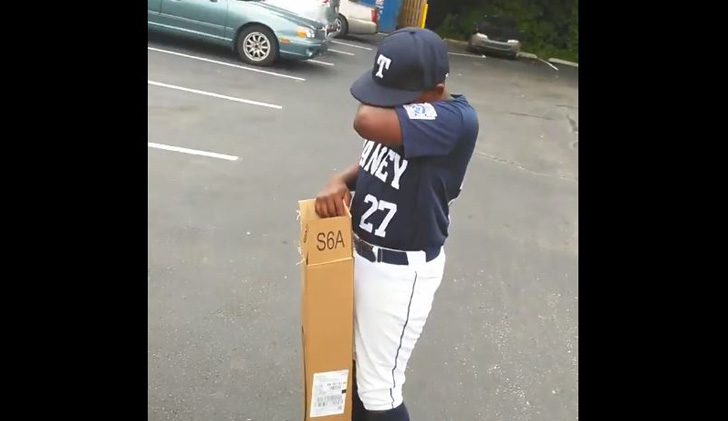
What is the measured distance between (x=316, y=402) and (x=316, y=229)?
0.69 meters

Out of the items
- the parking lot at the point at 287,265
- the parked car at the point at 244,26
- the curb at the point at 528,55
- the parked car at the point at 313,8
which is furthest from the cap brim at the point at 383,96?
the curb at the point at 528,55

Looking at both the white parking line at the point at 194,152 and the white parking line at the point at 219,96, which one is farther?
the white parking line at the point at 219,96

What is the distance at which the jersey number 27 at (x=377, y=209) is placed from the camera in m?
2.14

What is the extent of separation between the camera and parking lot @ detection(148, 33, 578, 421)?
3.17m

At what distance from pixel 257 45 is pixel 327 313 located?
353 inches

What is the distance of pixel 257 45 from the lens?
10.5 m

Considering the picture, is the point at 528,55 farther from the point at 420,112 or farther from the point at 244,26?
the point at 420,112

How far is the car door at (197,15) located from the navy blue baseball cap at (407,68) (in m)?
8.87

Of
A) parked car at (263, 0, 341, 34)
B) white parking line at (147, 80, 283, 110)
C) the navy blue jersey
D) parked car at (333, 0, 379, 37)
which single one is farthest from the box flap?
parked car at (333, 0, 379, 37)

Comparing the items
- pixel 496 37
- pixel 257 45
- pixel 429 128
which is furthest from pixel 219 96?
pixel 496 37

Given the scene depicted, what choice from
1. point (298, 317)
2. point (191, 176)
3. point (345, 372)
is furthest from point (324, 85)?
point (345, 372)

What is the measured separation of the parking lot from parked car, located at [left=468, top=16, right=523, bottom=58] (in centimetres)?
795

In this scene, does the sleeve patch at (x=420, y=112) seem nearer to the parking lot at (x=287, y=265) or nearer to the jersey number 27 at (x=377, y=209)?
the jersey number 27 at (x=377, y=209)
